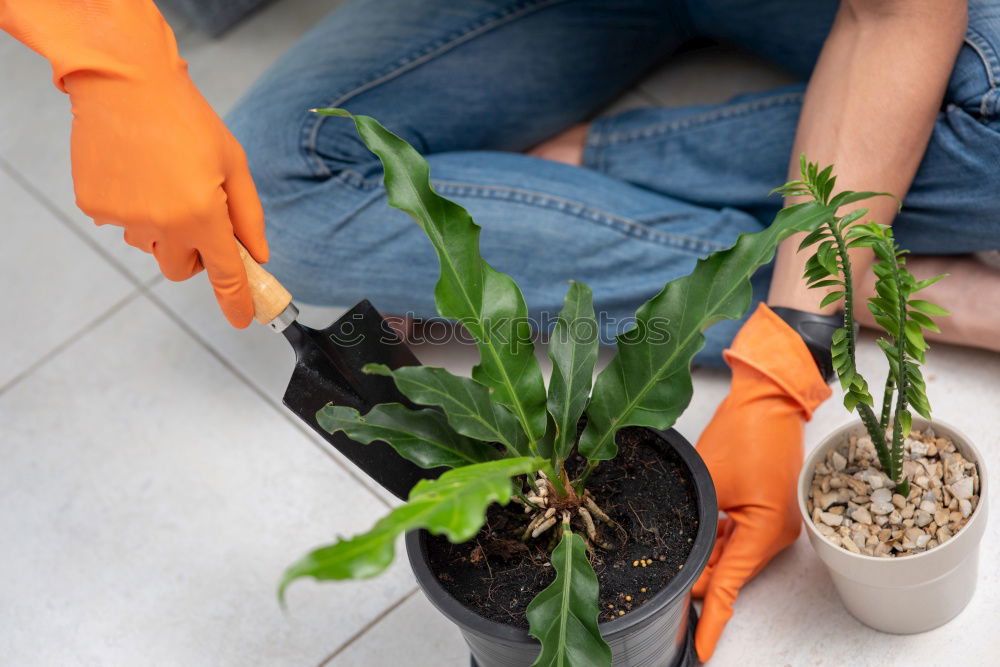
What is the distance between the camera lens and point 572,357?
819mm

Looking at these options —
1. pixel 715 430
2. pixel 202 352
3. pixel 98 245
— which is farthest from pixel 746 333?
pixel 98 245

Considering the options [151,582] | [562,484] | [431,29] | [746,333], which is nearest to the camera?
[562,484]

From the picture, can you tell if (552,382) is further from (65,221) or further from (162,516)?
(65,221)

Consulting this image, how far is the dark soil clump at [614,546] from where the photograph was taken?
837 millimetres

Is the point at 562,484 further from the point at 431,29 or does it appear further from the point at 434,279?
the point at 431,29

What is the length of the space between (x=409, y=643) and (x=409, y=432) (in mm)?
372

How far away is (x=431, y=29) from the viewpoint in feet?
4.23

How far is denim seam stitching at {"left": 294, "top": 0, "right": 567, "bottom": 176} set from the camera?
119 centimetres

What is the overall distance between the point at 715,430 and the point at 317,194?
1.67ft

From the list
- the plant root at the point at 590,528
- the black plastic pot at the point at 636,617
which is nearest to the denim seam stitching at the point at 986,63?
the black plastic pot at the point at 636,617

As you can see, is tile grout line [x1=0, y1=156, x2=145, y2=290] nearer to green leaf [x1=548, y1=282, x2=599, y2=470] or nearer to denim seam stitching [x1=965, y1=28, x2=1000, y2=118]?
green leaf [x1=548, y1=282, x2=599, y2=470]

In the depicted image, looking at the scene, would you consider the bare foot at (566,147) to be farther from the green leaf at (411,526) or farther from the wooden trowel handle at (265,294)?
the green leaf at (411,526)

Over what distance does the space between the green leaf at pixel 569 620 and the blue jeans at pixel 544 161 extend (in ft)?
1.52

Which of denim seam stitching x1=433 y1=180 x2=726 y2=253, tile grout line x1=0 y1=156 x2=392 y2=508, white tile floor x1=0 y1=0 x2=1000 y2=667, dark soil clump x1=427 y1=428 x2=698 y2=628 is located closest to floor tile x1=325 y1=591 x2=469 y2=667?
white tile floor x1=0 y1=0 x2=1000 y2=667
